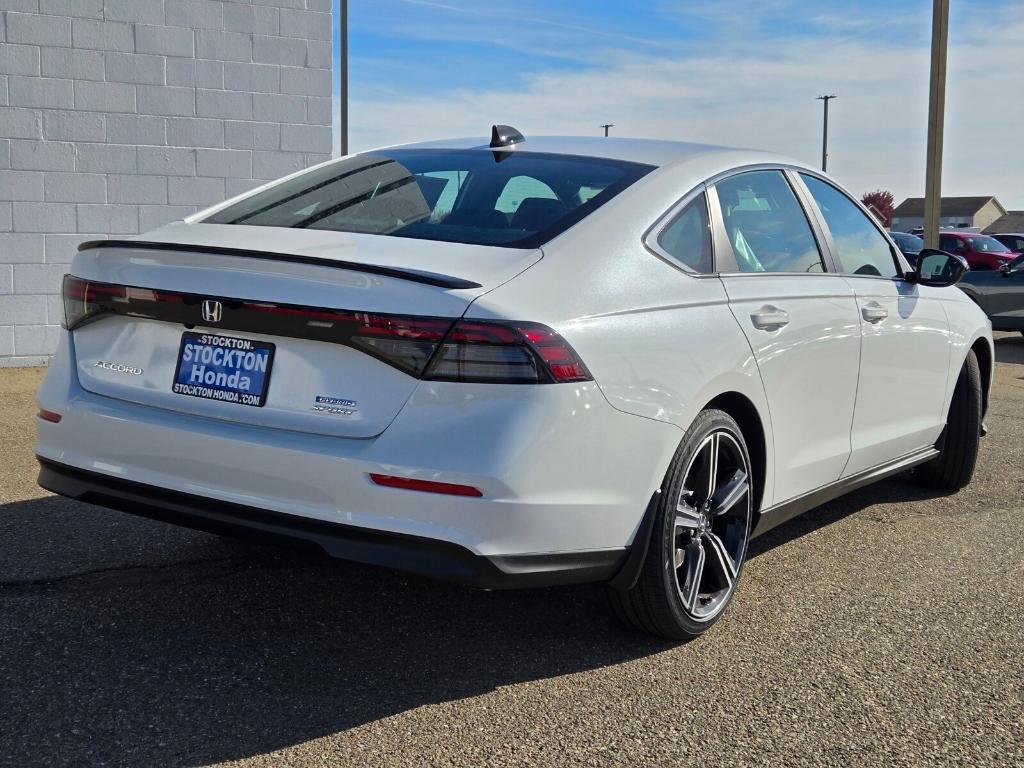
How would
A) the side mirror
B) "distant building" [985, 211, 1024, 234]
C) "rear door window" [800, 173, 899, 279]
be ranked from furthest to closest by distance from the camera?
"distant building" [985, 211, 1024, 234], the side mirror, "rear door window" [800, 173, 899, 279]

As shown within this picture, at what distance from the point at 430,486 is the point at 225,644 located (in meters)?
1.03

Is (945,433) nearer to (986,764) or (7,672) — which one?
(986,764)

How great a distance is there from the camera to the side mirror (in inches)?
206

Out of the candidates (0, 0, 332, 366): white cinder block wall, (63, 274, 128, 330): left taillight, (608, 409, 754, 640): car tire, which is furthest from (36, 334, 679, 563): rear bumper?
(0, 0, 332, 366): white cinder block wall

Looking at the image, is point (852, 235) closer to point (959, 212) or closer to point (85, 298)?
point (85, 298)

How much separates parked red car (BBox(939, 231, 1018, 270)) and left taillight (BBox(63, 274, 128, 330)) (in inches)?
997

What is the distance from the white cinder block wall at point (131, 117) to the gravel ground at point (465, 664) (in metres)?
4.66

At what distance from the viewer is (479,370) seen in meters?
2.91

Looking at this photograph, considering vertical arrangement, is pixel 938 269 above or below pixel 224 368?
above

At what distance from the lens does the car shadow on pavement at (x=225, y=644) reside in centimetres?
295

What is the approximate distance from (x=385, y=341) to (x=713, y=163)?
1660 millimetres

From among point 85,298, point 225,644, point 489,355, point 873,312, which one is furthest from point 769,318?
point 85,298

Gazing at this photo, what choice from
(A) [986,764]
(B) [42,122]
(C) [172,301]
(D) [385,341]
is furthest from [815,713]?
(B) [42,122]

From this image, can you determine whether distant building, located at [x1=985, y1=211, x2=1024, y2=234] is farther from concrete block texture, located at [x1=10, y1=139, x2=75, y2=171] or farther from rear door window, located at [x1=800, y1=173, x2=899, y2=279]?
rear door window, located at [x1=800, y1=173, x2=899, y2=279]
